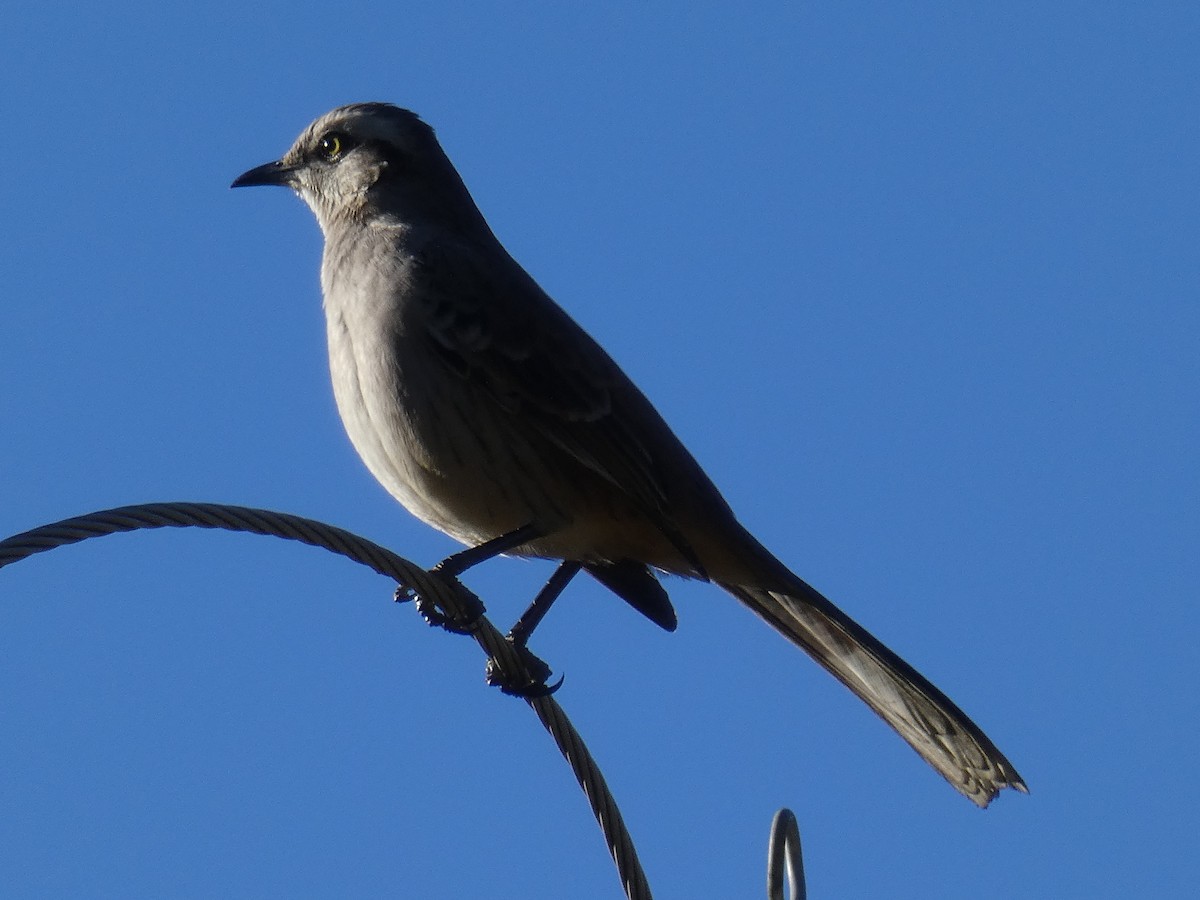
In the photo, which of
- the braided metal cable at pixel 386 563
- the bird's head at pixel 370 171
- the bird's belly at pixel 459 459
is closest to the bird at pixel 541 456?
the bird's belly at pixel 459 459

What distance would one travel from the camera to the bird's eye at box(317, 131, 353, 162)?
26.2ft

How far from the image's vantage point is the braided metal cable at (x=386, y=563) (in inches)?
122

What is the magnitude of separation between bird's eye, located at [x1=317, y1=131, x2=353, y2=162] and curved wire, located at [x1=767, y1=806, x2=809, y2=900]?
4757 mm

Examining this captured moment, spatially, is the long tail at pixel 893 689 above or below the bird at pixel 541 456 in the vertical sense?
below

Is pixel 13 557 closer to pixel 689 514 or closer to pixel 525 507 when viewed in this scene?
pixel 525 507

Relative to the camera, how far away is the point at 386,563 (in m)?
4.26

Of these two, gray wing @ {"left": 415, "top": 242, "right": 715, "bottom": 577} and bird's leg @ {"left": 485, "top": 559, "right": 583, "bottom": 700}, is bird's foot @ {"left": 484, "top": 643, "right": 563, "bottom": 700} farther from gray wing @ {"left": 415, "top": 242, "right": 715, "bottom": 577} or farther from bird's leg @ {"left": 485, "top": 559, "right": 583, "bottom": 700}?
gray wing @ {"left": 415, "top": 242, "right": 715, "bottom": 577}

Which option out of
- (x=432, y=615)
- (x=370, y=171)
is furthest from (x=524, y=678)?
(x=370, y=171)

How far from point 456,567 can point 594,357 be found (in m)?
1.24

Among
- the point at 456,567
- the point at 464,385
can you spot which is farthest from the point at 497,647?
the point at 464,385

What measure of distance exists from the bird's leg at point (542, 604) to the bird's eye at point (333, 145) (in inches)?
99.7

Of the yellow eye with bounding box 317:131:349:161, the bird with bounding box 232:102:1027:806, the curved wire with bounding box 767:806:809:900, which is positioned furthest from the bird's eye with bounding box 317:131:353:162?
the curved wire with bounding box 767:806:809:900

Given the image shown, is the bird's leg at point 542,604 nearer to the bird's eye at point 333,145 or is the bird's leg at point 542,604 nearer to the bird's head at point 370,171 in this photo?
the bird's head at point 370,171

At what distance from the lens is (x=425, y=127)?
8055 mm
